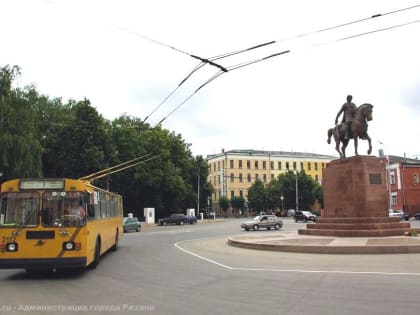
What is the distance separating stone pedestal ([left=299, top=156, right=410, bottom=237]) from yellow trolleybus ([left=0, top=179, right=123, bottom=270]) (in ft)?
47.9

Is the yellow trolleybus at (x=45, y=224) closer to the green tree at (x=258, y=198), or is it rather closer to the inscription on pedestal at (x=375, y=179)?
the inscription on pedestal at (x=375, y=179)

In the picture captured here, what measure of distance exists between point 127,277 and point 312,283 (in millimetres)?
5104

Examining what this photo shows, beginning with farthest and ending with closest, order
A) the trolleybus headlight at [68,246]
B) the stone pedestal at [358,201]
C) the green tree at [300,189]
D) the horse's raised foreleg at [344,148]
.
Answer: the green tree at [300,189]
the horse's raised foreleg at [344,148]
the stone pedestal at [358,201]
the trolleybus headlight at [68,246]

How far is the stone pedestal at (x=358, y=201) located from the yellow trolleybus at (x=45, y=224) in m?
14.6

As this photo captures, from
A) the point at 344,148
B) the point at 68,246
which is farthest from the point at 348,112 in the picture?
the point at 68,246

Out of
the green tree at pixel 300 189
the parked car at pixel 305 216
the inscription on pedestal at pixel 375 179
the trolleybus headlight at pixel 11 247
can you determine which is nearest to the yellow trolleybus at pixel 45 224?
the trolleybus headlight at pixel 11 247

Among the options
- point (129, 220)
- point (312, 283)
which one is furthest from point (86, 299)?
point (129, 220)

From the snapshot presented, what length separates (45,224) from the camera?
1230cm

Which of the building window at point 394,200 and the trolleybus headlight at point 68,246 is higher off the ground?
the building window at point 394,200

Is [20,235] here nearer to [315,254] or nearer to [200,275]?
[200,275]

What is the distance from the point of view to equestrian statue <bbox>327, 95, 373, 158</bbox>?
24.8 metres

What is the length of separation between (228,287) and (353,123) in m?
17.0


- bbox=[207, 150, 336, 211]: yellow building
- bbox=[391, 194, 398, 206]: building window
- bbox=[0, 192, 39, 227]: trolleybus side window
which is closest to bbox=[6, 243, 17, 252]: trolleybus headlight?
bbox=[0, 192, 39, 227]: trolleybus side window

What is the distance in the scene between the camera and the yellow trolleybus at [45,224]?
12070mm
